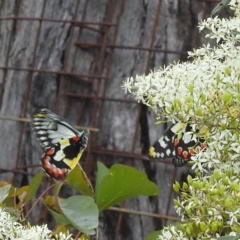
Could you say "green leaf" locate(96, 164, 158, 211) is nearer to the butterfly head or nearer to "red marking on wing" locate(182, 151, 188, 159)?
"red marking on wing" locate(182, 151, 188, 159)

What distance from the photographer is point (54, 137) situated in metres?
2.14

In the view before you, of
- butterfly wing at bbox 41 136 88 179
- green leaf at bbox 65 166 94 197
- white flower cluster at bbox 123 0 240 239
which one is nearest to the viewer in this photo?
white flower cluster at bbox 123 0 240 239

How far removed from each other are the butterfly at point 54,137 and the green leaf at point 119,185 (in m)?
0.49

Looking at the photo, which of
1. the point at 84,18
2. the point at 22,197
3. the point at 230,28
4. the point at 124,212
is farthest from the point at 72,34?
the point at 230,28

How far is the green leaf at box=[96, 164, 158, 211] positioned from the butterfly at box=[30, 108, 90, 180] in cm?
49

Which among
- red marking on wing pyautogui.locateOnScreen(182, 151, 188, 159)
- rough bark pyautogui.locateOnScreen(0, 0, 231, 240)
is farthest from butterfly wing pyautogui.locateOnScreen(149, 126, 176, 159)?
rough bark pyautogui.locateOnScreen(0, 0, 231, 240)

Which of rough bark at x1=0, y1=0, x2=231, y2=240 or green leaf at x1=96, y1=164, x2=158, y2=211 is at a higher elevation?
rough bark at x1=0, y1=0, x2=231, y2=240

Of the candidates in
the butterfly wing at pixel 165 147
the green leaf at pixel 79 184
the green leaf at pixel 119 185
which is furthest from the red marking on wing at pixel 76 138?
the green leaf at pixel 119 185

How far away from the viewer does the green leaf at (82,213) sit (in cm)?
133

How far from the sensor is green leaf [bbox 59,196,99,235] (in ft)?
4.36

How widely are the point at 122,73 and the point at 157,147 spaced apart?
1.92 feet

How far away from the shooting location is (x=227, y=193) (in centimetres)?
92

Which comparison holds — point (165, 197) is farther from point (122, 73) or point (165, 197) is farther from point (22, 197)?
point (22, 197)

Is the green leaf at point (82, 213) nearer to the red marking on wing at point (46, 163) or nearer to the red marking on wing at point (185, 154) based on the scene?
the red marking on wing at point (185, 154)
